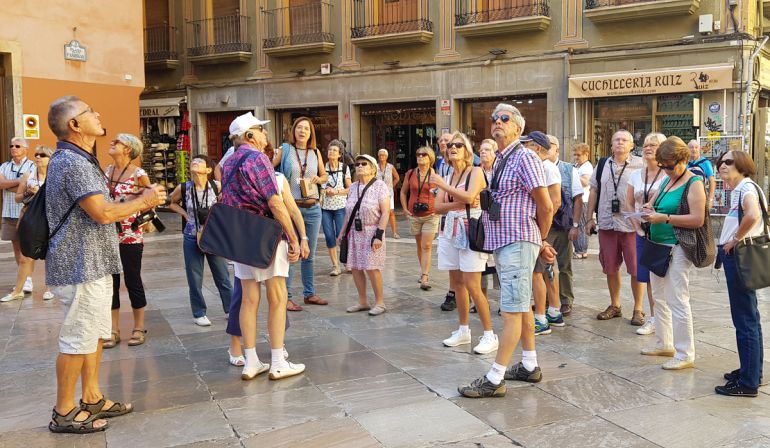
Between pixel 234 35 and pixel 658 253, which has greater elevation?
pixel 234 35

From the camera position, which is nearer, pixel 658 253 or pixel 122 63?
pixel 658 253

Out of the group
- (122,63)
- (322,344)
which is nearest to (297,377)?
(322,344)

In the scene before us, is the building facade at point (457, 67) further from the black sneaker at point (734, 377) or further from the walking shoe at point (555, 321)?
the black sneaker at point (734, 377)

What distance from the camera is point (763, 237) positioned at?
4578mm

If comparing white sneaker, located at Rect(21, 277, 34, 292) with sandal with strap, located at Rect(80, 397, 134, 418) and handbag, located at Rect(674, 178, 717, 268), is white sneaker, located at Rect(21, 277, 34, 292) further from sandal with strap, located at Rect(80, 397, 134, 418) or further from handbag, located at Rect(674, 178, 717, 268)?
handbag, located at Rect(674, 178, 717, 268)

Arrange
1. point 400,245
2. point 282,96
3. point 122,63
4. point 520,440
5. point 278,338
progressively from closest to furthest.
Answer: point 520,440 < point 278,338 < point 400,245 < point 122,63 < point 282,96

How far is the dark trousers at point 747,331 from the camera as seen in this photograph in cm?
455

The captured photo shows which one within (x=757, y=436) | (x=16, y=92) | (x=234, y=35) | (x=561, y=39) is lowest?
(x=757, y=436)

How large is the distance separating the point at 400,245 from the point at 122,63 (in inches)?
333

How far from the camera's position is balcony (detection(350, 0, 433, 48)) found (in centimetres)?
1823

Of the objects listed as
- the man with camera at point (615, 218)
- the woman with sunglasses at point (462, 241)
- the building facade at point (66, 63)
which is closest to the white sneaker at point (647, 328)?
the man with camera at point (615, 218)

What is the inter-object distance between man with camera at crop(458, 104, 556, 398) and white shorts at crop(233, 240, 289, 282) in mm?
1401

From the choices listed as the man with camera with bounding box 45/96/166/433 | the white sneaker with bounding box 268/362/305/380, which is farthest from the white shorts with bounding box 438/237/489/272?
the man with camera with bounding box 45/96/166/433

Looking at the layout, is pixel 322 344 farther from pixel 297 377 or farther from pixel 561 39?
pixel 561 39
